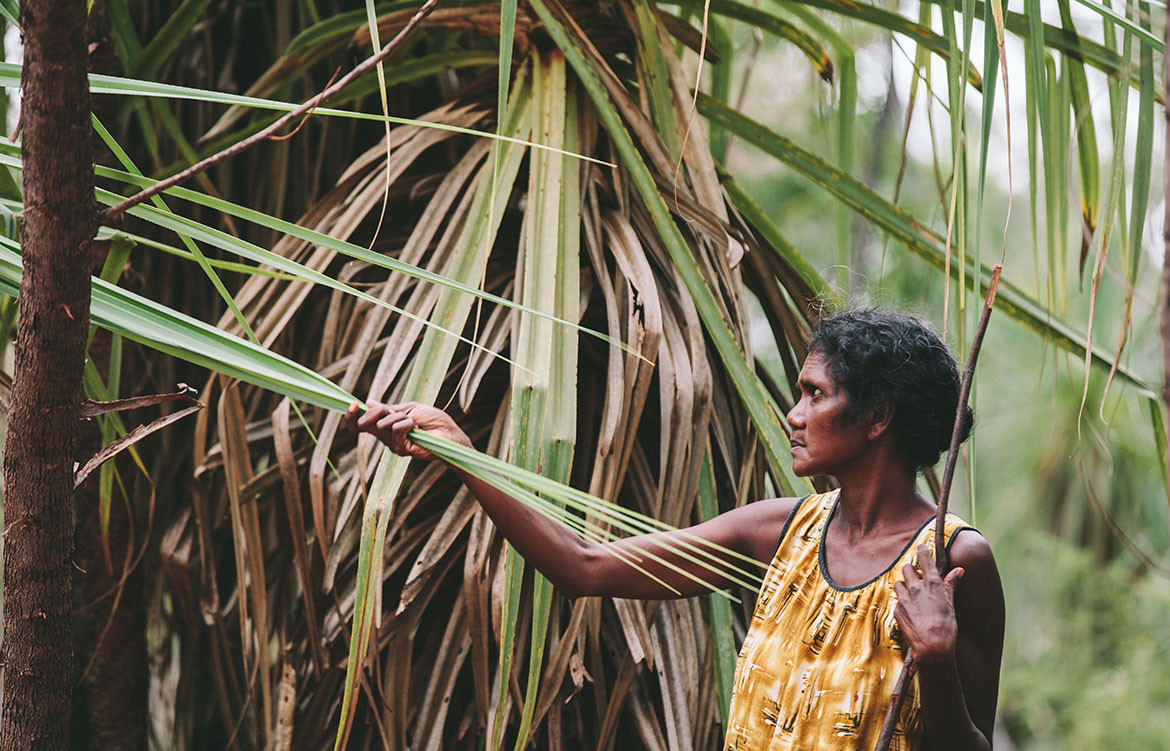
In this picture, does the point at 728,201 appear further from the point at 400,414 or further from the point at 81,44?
the point at 81,44

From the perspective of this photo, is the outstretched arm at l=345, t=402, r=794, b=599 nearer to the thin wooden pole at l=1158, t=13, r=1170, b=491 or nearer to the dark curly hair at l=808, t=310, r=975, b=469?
the dark curly hair at l=808, t=310, r=975, b=469

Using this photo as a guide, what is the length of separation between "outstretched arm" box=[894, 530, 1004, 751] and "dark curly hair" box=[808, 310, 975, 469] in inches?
4.6

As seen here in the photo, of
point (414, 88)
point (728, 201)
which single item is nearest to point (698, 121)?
point (728, 201)

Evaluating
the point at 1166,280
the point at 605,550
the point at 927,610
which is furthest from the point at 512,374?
the point at 1166,280

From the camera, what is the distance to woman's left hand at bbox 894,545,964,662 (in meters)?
0.78

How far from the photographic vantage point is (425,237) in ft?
3.94

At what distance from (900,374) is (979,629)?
228mm

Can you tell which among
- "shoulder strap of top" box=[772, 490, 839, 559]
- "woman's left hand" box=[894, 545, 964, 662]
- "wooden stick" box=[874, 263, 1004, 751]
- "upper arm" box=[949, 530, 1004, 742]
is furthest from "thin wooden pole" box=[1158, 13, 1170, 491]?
"shoulder strap of top" box=[772, 490, 839, 559]

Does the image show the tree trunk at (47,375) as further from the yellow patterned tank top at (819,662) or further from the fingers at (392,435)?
the yellow patterned tank top at (819,662)

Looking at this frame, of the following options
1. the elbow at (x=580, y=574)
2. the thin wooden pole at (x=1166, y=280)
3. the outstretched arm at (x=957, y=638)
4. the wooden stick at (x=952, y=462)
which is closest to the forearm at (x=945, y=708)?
the outstretched arm at (x=957, y=638)

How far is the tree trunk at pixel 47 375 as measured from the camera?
507mm

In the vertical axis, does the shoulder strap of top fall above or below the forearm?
above

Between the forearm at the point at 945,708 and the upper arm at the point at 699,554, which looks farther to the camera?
the upper arm at the point at 699,554

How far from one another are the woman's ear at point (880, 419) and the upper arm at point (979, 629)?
5.1 inches
